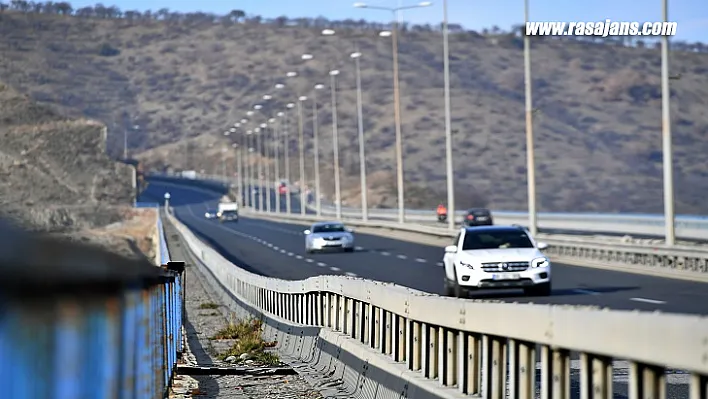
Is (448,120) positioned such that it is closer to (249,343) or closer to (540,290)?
(540,290)

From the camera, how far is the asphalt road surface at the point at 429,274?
25.5 m

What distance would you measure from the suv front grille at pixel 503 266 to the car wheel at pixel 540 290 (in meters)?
0.47

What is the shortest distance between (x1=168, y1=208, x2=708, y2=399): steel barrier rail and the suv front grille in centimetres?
1328

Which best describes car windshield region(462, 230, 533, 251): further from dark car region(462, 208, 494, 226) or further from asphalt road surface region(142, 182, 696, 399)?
dark car region(462, 208, 494, 226)

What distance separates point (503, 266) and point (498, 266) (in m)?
0.10

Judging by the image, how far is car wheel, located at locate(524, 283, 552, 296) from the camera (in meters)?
29.3

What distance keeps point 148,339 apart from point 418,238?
65235mm

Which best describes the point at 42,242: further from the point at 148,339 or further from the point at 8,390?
the point at 148,339

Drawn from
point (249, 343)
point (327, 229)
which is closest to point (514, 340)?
point (249, 343)

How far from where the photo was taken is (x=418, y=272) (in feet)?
145

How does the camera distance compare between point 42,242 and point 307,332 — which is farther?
point 307,332

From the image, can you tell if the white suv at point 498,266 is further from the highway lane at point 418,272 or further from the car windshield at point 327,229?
the car windshield at point 327,229

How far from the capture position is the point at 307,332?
1692 cm

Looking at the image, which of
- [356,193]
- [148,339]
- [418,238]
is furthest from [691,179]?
[148,339]
